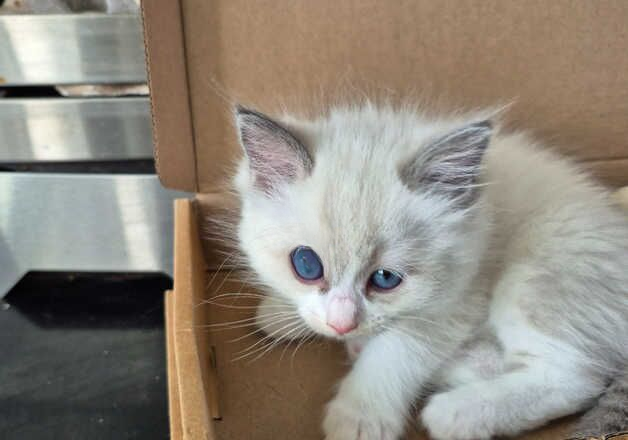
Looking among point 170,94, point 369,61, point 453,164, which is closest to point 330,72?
point 369,61

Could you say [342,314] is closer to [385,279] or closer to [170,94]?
[385,279]

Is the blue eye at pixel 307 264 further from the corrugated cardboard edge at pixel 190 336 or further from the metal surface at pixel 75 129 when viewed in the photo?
the metal surface at pixel 75 129

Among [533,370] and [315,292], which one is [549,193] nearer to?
[533,370]

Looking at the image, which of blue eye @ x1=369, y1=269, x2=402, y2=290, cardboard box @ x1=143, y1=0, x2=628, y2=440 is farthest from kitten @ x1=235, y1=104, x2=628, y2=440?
cardboard box @ x1=143, y1=0, x2=628, y2=440

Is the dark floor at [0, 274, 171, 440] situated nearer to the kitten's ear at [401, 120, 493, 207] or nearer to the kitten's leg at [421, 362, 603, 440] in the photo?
the kitten's leg at [421, 362, 603, 440]

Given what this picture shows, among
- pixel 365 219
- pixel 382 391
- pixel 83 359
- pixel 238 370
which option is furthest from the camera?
pixel 83 359

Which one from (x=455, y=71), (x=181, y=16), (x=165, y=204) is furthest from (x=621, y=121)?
(x=165, y=204)

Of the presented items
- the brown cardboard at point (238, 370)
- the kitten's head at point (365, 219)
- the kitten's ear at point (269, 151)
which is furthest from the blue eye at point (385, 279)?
the brown cardboard at point (238, 370)
